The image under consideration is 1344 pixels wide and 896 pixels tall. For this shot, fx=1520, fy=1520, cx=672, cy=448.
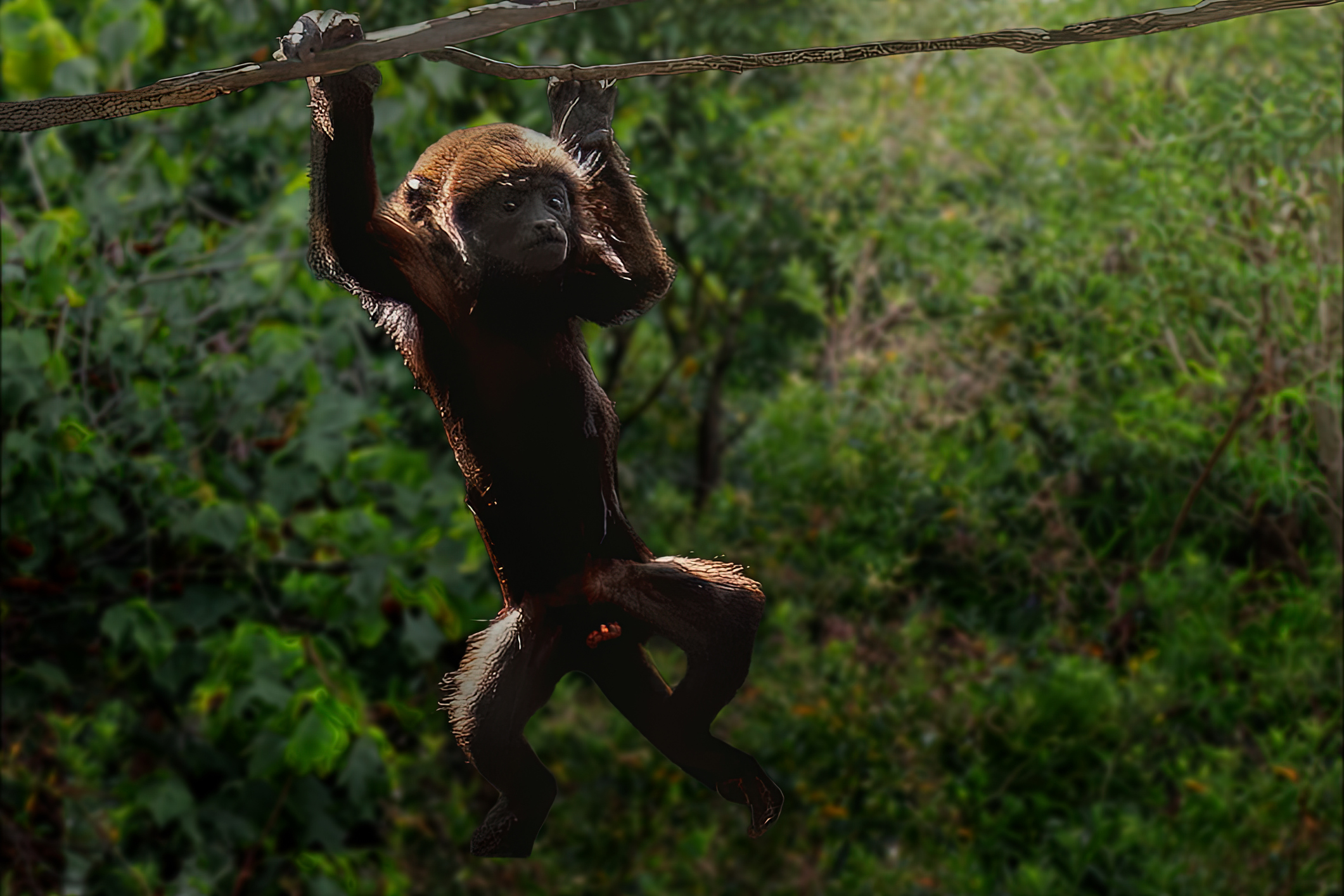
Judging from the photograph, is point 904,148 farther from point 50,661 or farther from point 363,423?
point 50,661

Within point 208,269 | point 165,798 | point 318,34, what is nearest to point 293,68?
point 318,34

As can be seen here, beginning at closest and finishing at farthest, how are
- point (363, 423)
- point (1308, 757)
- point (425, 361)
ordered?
1. point (425, 361)
2. point (363, 423)
3. point (1308, 757)

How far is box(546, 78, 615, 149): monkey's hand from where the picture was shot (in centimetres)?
117

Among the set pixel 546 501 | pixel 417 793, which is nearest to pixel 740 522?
pixel 417 793

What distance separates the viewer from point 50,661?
4.61 m

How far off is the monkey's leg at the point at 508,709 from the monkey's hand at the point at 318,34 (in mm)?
408

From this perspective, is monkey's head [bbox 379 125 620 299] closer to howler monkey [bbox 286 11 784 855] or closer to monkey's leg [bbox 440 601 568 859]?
howler monkey [bbox 286 11 784 855]

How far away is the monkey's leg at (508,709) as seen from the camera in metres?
1.07

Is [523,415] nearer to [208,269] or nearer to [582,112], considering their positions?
[582,112]

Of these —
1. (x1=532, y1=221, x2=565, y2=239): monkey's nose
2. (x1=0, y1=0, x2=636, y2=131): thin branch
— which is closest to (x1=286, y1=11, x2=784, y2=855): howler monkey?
(x1=532, y1=221, x2=565, y2=239): monkey's nose

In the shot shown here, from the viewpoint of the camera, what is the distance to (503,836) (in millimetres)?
1113

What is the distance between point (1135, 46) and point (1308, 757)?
9.01ft

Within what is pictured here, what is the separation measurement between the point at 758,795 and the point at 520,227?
1.47 ft

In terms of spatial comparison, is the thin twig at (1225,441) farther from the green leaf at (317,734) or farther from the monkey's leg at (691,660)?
the monkey's leg at (691,660)
